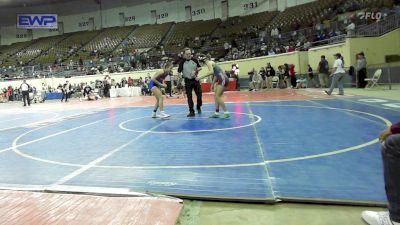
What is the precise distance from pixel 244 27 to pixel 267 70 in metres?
13.3

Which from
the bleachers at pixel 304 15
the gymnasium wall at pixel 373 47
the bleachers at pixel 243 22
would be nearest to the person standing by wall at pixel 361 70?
the gymnasium wall at pixel 373 47

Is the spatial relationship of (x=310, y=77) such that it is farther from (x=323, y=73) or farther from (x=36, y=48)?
(x=36, y=48)

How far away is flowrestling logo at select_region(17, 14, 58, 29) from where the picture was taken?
113 ft

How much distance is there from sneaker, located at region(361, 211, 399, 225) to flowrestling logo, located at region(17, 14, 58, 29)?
37150 millimetres

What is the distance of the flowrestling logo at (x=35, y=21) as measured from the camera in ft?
113

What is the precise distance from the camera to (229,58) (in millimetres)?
27875

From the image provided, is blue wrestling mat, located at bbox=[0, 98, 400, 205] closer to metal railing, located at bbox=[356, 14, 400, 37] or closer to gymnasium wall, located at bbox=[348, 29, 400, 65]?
gymnasium wall, located at bbox=[348, 29, 400, 65]

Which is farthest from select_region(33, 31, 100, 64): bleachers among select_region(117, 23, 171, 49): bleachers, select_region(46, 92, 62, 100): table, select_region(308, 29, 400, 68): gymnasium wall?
select_region(308, 29, 400, 68): gymnasium wall

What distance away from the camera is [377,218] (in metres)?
2.80

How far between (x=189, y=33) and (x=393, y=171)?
35895 millimetres

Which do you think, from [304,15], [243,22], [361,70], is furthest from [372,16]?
[243,22]

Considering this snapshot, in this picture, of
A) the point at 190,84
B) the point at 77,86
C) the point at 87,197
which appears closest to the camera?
the point at 87,197

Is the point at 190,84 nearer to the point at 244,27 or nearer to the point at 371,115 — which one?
the point at 371,115

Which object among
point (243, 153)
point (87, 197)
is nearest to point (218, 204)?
point (87, 197)
